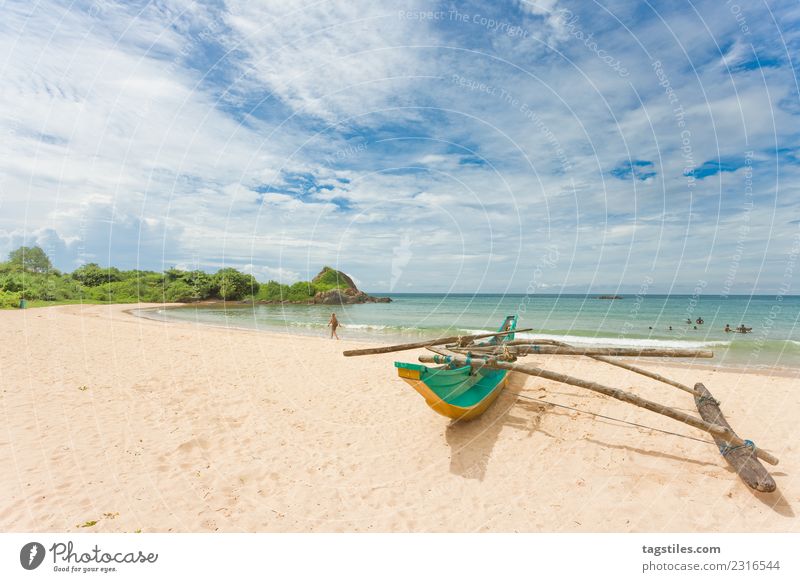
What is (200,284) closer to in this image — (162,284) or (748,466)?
(162,284)

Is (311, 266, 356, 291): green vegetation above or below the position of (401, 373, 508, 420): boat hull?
above

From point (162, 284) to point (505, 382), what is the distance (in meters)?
73.1

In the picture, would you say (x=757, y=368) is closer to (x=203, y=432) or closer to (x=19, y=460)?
(x=203, y=432)

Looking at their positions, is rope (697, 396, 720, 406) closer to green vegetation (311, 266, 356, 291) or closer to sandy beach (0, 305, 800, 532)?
sandy beach (0, 305, 800, 532)

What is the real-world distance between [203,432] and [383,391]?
4.69m

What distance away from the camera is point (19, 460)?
557 cm

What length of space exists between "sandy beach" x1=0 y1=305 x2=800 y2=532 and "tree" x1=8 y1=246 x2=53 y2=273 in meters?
68.6

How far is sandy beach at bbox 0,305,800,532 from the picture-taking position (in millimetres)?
4789

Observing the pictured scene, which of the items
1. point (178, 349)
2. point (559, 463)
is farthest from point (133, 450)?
point (178, 349)

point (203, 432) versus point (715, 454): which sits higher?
point (715, 454)

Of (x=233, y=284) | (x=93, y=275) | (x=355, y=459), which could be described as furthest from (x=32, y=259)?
(x=355, y=459)

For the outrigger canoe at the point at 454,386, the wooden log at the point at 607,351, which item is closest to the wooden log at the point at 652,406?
the outrigger canoe at the point at 454,386

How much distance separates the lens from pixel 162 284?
213 feet

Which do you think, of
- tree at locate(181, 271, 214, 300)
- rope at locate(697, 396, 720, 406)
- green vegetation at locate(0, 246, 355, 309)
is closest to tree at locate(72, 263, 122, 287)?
green vegetation at locate(0, 246, 355, 309)
